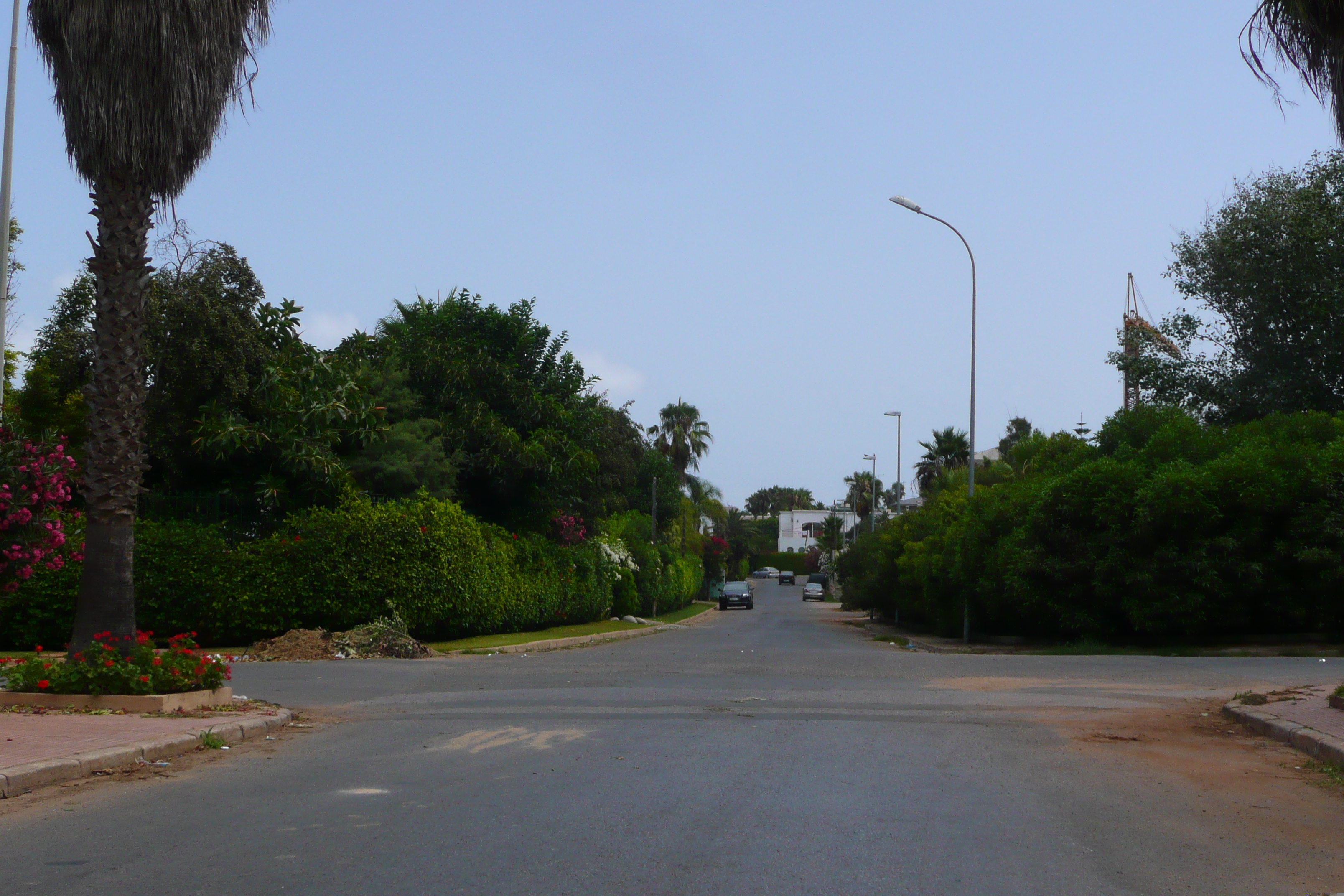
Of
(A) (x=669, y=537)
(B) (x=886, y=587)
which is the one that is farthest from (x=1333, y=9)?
(A) (x=669, y=537)

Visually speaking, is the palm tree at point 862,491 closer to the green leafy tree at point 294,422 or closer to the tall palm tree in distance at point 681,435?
the tall palm tree in distance at point 681,435

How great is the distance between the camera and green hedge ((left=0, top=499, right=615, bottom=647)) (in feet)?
74.1

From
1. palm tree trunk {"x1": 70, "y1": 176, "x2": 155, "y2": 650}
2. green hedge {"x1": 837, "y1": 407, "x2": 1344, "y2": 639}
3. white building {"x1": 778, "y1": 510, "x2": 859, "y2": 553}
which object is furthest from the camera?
white building {"x1": 778, "y1": 510, "x2": 859, "y2": 553}

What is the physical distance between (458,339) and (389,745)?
2425 cm

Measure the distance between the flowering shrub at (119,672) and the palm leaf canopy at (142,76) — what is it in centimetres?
513

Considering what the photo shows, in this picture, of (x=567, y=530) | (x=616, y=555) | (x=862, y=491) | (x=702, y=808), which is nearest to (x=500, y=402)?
(x=567, y=530)

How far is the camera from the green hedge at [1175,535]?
23.8 metres

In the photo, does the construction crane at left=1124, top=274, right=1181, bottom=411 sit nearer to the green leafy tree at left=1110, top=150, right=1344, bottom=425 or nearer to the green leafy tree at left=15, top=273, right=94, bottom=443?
the green leafy tree at left=1110, top=150, right=1344, bottom=425

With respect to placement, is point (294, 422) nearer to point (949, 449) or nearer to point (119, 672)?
point (119, 672)

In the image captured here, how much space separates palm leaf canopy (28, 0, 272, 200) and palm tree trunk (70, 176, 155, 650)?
1.40 ft

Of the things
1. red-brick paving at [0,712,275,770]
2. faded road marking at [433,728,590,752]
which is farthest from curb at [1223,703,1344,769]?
faded road marking at [433,728,590,752]

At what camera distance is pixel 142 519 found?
24156 mm

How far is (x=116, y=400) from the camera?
41.5ft

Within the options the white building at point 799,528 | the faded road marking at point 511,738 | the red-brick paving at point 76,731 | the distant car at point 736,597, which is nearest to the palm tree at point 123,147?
the red-brick paving at point 76,731
